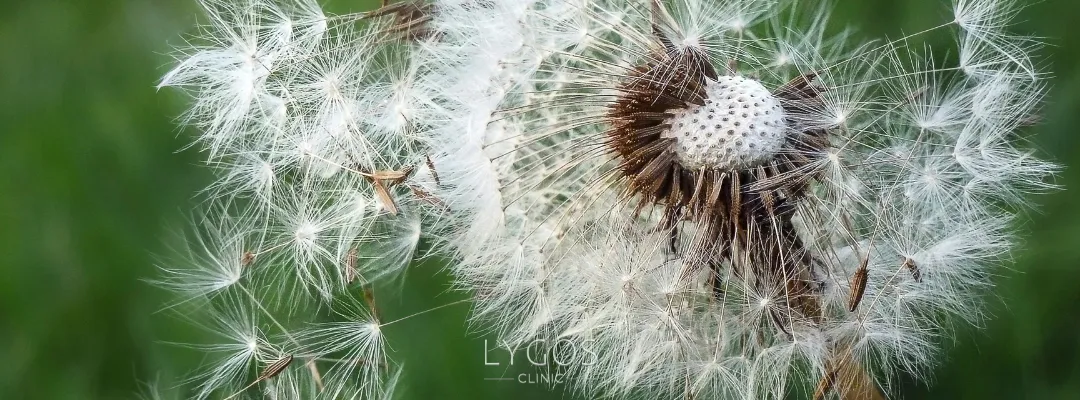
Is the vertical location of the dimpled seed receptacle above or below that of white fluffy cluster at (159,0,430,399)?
above

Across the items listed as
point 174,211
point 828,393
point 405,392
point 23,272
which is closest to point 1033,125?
point 828,393

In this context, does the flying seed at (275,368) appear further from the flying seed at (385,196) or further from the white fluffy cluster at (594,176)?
the flying seed at (385,196)

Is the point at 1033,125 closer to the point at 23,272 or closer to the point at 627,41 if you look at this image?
the point at 627,41

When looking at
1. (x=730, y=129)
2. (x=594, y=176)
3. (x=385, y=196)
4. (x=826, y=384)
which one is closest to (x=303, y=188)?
(x=385, y=196)

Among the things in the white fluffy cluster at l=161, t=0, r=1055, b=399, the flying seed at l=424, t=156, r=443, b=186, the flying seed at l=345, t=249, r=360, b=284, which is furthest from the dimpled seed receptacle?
the flying seed at l=345, t=249, r=360, b=284

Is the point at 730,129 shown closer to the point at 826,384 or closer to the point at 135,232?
the point at 826,384

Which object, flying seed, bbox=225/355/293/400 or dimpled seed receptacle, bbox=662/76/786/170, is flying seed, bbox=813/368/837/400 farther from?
flying seed, bbox=225/355/293/400
